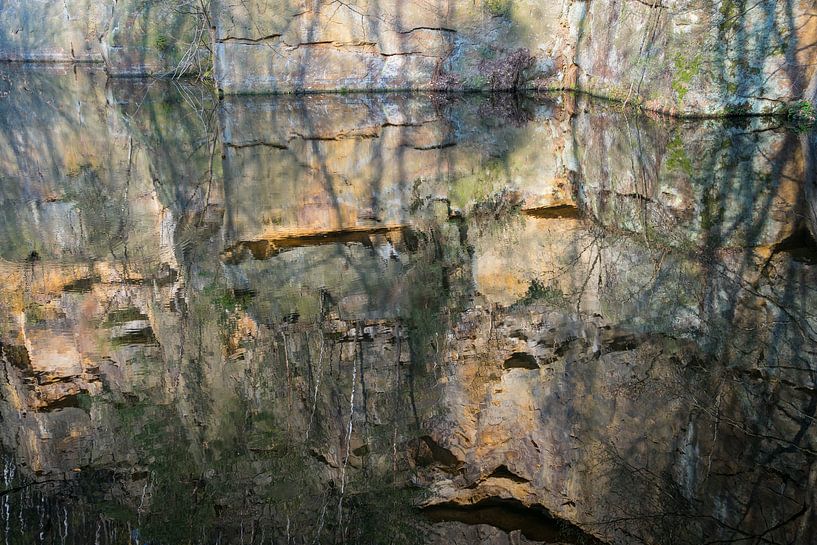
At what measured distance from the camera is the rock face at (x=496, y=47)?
30.0 ft

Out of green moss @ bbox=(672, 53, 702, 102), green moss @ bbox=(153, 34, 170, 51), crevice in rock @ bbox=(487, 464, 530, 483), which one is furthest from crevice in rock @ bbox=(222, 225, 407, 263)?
green moss @ bbox=(153, 34, 170, 51)

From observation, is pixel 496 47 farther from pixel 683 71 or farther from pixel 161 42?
pixel 161 42

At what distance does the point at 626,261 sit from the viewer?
4.86 metres

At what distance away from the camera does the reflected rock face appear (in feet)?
9.32

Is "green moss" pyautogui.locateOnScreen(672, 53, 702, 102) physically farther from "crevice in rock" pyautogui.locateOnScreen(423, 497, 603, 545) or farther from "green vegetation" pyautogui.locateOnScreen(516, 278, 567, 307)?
"crevice in rock" pyautogui.locateOnScreen(423, 497, 603, 545)

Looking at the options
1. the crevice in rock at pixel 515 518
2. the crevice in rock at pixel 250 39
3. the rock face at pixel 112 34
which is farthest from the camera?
the rock face at pixel 112 34

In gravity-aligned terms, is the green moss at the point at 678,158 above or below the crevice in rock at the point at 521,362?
above

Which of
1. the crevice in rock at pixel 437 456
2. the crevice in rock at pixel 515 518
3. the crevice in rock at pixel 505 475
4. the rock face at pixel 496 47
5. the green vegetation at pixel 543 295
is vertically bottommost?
the crevice in rock at pixel 515 518

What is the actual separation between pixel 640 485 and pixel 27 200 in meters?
6.13

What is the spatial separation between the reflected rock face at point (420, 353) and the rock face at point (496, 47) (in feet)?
6.34

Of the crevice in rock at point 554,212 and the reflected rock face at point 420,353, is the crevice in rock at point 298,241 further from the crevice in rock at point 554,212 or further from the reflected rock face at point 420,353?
the crevice in rock at point 554,212

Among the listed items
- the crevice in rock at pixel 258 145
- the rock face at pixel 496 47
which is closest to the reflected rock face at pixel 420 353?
the crevice in rock at pixel 258 145

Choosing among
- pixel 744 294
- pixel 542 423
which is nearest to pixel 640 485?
pixel 542 423

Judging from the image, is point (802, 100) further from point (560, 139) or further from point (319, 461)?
point (319, 461)
